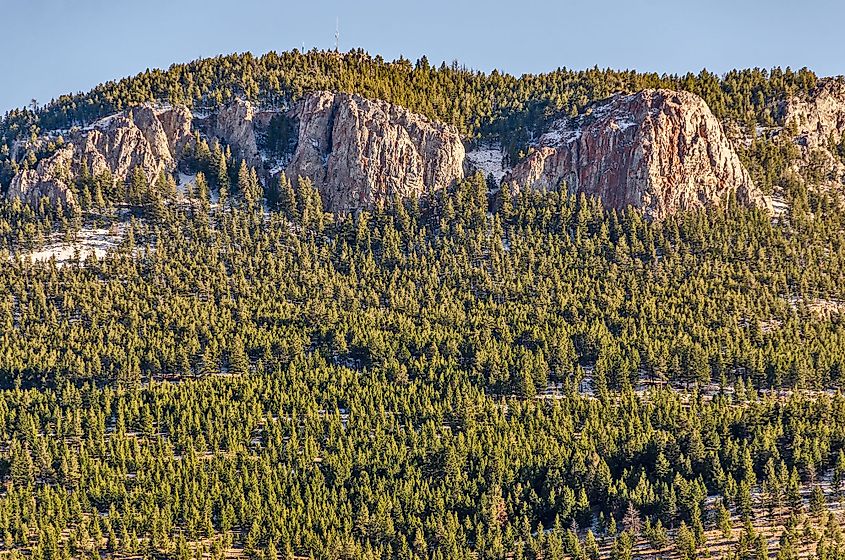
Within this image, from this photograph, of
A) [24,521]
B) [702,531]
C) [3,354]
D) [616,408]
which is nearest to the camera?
[702,531]

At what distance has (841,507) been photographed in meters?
143

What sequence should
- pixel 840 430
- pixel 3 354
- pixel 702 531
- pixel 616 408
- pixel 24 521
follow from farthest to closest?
pixel 3 354 < pixel 616 408 < pixel 840 430 < pixel 24 521 < pixel 702 531

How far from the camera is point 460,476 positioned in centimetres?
15225

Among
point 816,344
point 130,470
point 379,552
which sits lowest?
point 379,552

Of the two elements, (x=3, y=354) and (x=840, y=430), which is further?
(x=3, y=354)

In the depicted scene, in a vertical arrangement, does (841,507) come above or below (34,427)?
below

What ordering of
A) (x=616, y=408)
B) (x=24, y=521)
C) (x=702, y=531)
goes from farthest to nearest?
(x=616, y=408)
(x=24, y=521)
(x=702, y=531)

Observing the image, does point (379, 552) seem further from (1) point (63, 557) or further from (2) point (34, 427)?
(2) point (34, 427)

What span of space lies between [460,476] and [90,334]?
7892 cm

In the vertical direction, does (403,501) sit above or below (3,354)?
below

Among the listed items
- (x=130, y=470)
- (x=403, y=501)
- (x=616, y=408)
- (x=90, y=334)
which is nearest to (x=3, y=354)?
(x=90, y=334)

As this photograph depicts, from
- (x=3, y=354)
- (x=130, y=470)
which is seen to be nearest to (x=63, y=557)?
(x=130, y=470)

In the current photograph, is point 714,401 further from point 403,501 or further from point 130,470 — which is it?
point 130,470

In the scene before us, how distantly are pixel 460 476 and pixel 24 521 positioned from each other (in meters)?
56.1
